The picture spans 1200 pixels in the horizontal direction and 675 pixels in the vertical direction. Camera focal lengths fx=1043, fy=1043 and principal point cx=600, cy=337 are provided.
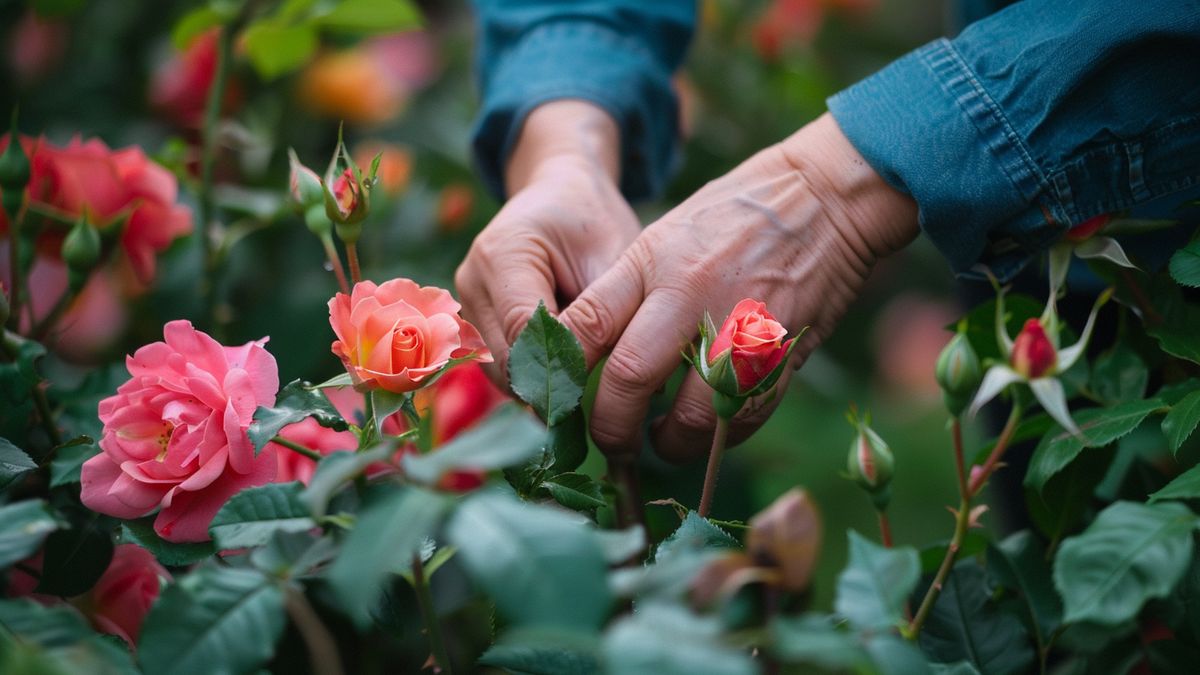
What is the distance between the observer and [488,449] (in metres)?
0.39

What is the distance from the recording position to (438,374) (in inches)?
22.9

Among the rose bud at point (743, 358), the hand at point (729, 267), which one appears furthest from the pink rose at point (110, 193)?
the rose bud at point (743, 358)

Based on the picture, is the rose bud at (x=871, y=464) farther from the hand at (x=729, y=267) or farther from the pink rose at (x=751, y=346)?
the hand at (x=729, y=267)

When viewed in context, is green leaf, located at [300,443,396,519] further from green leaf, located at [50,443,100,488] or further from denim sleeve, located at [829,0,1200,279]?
denim sleeve, located at [829,0,1200,279]

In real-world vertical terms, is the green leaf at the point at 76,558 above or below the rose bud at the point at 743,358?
below

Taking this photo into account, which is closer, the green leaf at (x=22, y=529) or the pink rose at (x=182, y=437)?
the green leaf at (x=22, y=529)

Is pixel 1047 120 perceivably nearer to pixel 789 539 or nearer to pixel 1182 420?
pixel 1182 420

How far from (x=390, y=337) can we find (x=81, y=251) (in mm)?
320

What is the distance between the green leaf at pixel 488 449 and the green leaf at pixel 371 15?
624mm

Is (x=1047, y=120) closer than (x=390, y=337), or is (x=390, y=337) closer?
(x=390, y=337)

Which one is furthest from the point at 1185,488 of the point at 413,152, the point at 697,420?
the point at 413,152

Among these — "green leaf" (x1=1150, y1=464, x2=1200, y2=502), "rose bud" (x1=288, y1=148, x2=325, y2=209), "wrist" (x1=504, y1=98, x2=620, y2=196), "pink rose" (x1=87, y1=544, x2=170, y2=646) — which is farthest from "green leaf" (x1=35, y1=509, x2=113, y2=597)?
"green leaf" (x1=1150, y1=464, x2=1200, y2=502)

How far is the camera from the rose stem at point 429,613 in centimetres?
48

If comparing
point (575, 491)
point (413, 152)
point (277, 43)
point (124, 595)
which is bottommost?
point (413, 152)
